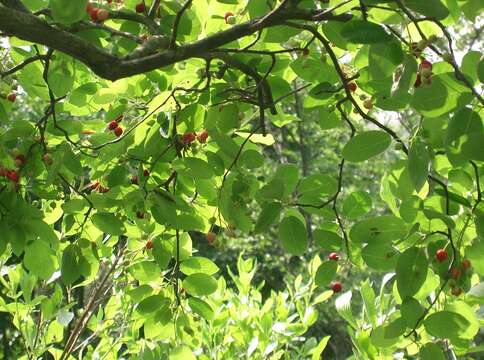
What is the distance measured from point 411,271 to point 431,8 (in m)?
0.45

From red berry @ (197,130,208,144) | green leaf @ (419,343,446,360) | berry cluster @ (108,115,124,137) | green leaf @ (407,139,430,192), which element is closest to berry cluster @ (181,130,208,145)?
red berry @ (197,130,208,144)

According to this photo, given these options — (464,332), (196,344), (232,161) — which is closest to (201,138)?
(232,161)

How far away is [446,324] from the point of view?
48.1 inches

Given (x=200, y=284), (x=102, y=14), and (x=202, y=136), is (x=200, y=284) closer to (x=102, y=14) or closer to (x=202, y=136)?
(x=202, y=136)

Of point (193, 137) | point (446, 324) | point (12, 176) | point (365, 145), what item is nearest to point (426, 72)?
point (365, 145)

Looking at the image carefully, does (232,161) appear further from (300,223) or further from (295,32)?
(295,32)

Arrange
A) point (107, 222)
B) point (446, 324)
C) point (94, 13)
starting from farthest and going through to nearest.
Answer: point (107, 222) < point (94, 13) < point (446, 324)

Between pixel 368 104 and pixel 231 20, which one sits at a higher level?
pixel 231 20

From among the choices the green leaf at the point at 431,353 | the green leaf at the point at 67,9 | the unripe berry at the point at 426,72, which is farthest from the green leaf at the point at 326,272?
the green leaf at the point at 67,9

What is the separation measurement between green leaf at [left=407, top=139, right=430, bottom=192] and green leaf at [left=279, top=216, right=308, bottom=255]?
33 cm

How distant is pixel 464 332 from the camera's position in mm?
1234

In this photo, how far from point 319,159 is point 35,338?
7941 mm

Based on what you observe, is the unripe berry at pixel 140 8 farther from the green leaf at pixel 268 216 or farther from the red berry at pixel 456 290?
the red berry at pixel 456 290

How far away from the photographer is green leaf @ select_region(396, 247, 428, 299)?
121 centimetres
